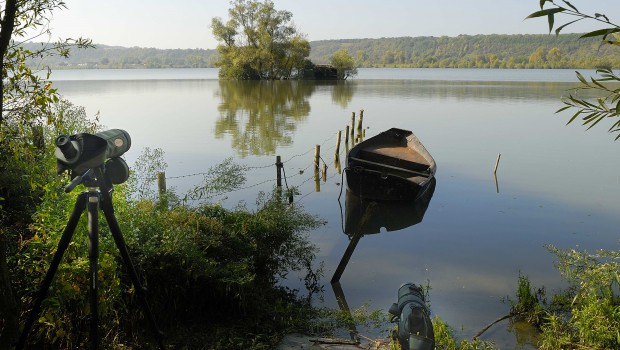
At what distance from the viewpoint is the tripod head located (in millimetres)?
3705

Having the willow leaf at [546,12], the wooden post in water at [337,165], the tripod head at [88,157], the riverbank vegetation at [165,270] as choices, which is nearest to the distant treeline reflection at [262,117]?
the wooden post in water at [337,165]

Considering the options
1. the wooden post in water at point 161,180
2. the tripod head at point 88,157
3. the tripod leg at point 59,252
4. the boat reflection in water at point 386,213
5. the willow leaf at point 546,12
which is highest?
the willow leaf at point 546,12

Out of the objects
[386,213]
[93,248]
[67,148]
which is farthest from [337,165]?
[67,148]

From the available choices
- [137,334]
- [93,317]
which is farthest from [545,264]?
[93,317]

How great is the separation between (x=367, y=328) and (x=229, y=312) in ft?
7.04

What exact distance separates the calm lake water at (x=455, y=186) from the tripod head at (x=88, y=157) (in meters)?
5.64

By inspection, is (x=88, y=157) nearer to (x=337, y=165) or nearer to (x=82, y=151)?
(x=82, y=151)

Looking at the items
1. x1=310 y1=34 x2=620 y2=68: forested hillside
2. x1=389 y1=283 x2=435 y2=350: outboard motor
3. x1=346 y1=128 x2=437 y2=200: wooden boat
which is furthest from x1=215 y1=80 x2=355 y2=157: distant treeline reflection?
x1=310 y1=34 x2=620 y2=68: forested hillside

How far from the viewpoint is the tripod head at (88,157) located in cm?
371

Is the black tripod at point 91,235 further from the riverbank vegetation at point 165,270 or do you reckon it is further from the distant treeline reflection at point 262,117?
the distant treeline reflection at point 262,117

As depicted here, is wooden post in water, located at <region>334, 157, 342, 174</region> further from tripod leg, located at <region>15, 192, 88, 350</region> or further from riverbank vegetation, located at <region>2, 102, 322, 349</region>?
tripod leg, located at <region>15, 192, 88, 350</region>

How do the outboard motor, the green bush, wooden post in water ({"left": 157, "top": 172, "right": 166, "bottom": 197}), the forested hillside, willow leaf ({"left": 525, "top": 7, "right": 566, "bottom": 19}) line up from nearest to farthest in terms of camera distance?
willow leaf ({"left": 525, "top": 7, "right": 566, "bottom": 19}), the green bush, the outboard motor, wooden post in water ({"left": 157, "top": 172, "right": 166, "bottom": 197}), the forested hillside

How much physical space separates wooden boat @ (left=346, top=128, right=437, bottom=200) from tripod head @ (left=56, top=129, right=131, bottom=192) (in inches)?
434

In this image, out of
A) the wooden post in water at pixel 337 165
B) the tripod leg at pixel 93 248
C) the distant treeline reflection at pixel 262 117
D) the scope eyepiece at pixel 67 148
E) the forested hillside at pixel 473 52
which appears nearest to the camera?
the scope eyepiece at pixel 67 148
